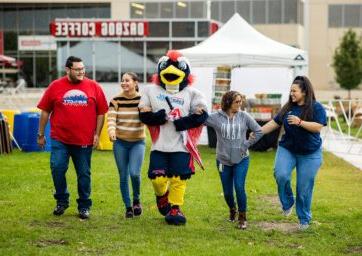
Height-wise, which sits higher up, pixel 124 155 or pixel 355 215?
pixel 124 155

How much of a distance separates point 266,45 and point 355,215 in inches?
416

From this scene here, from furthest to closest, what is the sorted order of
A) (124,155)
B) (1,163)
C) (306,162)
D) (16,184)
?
(1,163)
(16,184)
(124,155)
(306,162)

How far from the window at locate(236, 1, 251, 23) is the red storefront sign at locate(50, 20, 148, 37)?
3140 cm

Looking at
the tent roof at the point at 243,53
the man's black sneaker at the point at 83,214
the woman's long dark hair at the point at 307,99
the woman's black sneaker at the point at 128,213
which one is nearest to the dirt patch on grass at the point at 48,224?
the man's black sneaker at the point at 83,214

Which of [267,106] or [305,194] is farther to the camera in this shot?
[267,106]

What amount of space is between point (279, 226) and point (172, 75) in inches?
80.6

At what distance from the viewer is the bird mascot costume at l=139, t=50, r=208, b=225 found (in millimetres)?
8438

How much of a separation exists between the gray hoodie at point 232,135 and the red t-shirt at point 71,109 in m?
1.34

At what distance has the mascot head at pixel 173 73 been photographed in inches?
A: 335

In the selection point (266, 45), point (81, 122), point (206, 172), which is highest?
point (266, 45)

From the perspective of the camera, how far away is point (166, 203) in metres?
8.70

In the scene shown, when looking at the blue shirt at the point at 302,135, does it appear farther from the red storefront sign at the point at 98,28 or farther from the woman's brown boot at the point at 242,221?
the red storefront sign at the point at 98,28

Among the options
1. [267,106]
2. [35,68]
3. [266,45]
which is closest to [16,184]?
[267,106]

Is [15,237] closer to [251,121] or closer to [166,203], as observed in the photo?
[166,203]
